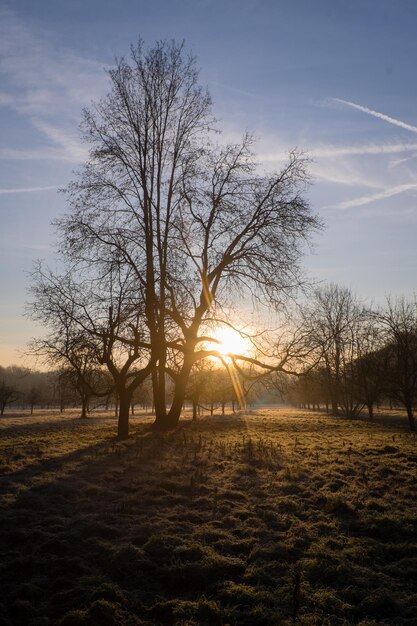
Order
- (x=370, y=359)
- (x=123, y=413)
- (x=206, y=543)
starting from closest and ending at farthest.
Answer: (x=206, y=543) → (x=123, y=413) → (x=370, y=359)

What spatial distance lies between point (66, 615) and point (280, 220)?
1646 cm

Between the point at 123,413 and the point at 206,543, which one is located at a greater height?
the point at 123,413

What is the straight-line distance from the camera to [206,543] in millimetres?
6844

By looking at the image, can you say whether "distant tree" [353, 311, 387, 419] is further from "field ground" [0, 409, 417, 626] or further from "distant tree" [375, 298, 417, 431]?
"field ground" [0, 409, 417, 626]

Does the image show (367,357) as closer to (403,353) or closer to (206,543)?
(403,353)

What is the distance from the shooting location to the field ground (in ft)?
16.3

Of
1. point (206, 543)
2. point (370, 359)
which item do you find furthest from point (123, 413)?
point (370, 359)

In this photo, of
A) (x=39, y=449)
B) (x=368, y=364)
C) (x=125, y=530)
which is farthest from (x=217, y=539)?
(x=368, y=364)

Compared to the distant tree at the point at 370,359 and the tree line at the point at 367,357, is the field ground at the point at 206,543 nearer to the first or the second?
the tree line at the point at 367,357

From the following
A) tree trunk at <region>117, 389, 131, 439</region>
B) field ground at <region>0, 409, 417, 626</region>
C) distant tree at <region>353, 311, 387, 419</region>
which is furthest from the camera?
distant tree at <region>353, 311, 387, 419</region>

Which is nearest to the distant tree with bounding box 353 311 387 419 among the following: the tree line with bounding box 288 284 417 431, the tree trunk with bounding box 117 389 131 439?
the tree line with bounding box 288 284 417 431

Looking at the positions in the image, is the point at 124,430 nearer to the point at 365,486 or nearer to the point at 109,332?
the point at 109,332

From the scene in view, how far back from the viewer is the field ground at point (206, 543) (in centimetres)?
497

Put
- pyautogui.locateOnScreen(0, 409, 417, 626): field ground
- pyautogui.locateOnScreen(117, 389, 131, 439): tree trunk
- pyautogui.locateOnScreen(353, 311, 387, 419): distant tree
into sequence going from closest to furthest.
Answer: pyautogui.locateOnScreen(0, 409, 417, 626): field ground
pyautogui.locateOnScreen(117, 389, 131, 439): tree trunk
pyautogui.locateOnScreen(353, 311, 387, 419): distant tree
